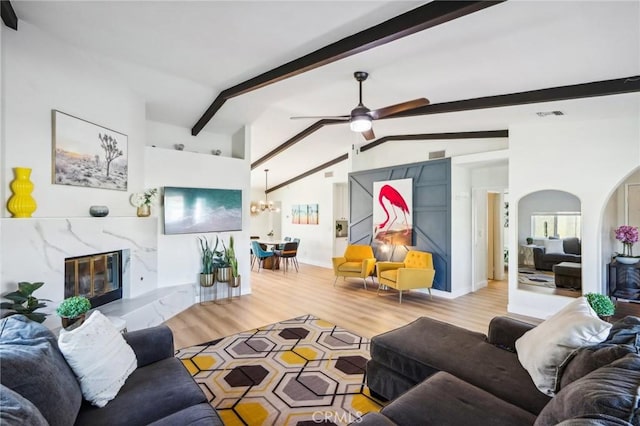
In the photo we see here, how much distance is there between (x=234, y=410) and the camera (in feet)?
7.96

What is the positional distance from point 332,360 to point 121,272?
318 cm

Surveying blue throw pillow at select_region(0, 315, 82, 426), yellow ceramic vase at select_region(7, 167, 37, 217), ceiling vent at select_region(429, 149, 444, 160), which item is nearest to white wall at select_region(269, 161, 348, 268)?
ceiling vent at select_region(429, 149, 444, 160)

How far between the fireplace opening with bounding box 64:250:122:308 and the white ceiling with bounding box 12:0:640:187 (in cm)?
239

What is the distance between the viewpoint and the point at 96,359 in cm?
173

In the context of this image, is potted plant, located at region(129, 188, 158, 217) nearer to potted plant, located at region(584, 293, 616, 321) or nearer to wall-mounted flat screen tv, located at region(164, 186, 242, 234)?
wall-mounted flat screen tv, located at region(164, 186, 242, 234)

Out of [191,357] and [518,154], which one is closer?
[191,357]

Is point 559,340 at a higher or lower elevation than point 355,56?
lower

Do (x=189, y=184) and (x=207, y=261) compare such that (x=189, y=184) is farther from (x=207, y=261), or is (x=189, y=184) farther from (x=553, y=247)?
(x=553, y=247)

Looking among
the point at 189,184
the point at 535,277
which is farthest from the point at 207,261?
the point at 535,277

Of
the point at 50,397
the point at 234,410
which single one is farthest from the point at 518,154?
the point at 50,397

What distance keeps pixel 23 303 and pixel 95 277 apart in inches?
47.0

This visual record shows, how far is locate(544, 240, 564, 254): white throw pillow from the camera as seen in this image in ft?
20.8

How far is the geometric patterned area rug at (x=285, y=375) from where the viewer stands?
239 centimetres

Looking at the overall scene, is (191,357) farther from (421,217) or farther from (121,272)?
(421,217)
